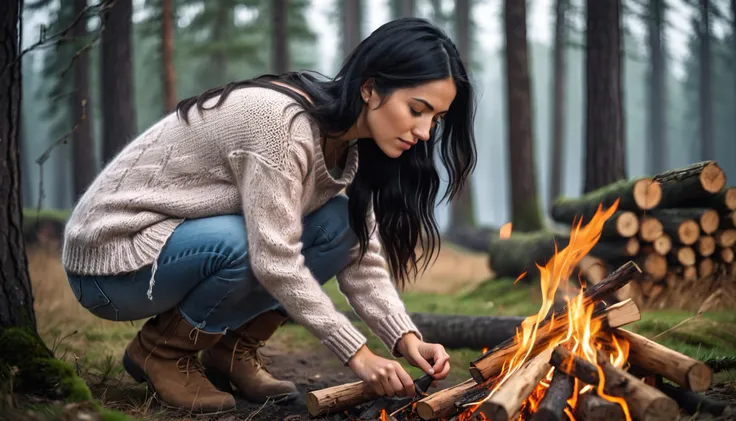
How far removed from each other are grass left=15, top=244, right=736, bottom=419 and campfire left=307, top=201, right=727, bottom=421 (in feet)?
2.11

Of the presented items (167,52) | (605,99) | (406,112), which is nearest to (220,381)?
(406,112)

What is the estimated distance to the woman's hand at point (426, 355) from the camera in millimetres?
2436

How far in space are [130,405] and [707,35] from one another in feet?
64.3

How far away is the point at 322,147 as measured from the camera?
8.74 feet

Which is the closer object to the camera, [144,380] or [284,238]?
[284,238]

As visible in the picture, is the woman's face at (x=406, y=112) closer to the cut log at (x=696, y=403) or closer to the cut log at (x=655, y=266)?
the cut log at (x=696, y=403)

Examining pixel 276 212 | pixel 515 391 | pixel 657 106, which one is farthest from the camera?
pixel 657 106

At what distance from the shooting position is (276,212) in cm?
235

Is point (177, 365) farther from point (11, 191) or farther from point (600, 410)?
point (600, 410)

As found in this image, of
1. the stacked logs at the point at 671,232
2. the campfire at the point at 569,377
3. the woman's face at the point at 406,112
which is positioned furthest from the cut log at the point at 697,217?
the woman's face at the point at 406,112

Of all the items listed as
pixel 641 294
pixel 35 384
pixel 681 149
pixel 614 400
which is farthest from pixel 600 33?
pixel 681 149

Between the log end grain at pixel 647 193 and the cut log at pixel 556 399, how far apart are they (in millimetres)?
3136

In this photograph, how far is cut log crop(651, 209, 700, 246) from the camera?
4.94 m

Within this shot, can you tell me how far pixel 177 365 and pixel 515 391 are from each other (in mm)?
1437
